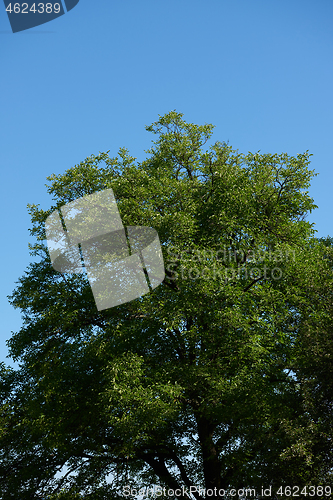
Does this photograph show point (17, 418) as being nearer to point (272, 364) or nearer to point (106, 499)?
point (106, 499)

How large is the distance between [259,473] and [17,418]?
11.6 metres

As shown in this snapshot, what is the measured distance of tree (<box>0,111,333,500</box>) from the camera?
50.2 ft

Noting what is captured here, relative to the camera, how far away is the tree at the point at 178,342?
15297 mm

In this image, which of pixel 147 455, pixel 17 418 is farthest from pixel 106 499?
pixel 17 418

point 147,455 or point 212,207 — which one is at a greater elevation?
point 212,207

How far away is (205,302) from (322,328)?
16.4ft

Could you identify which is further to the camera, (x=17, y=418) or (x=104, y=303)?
(x=17, y=418)

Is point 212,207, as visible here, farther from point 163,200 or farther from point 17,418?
point 17,418

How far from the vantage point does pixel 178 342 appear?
1809 centimetres

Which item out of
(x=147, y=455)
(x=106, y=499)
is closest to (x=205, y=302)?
(x=147, y=455)

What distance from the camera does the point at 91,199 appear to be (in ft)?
61.9

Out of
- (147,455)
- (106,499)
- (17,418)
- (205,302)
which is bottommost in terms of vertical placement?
(106,499)

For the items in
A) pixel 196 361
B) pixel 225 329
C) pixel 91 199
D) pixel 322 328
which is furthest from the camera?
pixel 91 199

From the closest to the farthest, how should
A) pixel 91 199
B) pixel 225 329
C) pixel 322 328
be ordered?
pixel 322 328 → pixel 225 329 → pixel 91 199
